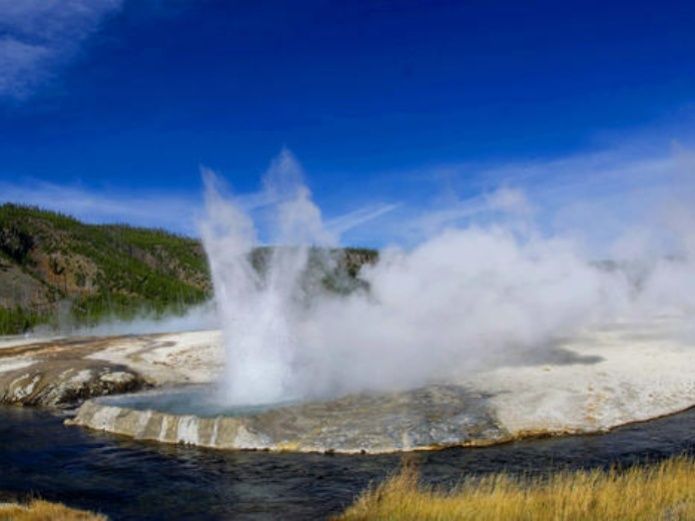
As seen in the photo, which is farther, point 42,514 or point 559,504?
point 42,514

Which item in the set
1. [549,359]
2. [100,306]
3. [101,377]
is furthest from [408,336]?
[100,306]

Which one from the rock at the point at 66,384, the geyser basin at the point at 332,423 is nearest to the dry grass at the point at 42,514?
the geyser basin at the point at 332,423

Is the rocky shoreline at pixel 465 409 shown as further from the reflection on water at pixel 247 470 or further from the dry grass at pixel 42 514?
the dry grass at pixel 42 514

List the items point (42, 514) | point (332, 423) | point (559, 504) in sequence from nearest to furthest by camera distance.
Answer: point (559, 504), point (42, 514), point (332, 423)

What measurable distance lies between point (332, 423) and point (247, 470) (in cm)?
407

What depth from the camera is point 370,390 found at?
27.6 m

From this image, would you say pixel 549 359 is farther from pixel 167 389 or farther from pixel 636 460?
pixel 167 389

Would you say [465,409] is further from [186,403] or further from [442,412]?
[186,403]

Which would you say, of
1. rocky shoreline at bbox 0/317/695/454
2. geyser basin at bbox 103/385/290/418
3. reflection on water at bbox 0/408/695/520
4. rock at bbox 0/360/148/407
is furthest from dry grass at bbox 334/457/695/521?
rock at bbox 0/360/148/407

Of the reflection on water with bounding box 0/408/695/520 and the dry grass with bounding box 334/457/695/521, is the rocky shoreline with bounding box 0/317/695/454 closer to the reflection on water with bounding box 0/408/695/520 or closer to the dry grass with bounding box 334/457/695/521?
the reflection on water with bounding box 0/408/695/520

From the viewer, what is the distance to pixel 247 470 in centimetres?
1961

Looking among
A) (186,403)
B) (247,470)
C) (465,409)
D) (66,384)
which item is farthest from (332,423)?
(66,384)

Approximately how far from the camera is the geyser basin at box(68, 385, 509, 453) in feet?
70.5

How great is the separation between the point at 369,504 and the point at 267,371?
16.3 m
